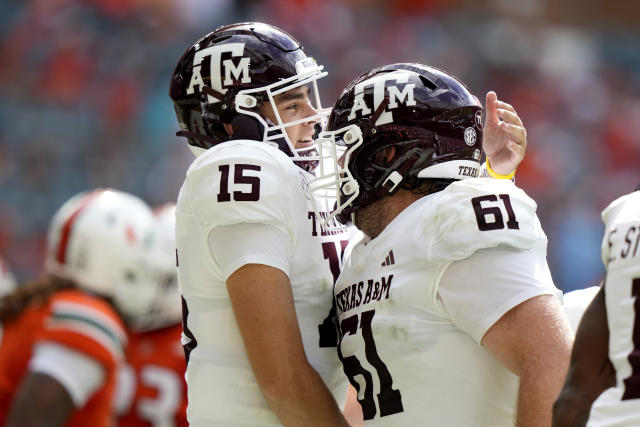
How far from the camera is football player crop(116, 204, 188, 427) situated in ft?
13.5

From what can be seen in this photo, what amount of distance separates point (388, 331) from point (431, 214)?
→ 27 cm

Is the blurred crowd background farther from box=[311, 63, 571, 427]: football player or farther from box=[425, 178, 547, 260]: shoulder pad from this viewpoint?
box=[425, 178, 547, 260]: shoulder pad

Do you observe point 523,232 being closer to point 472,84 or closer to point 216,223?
point 216,223

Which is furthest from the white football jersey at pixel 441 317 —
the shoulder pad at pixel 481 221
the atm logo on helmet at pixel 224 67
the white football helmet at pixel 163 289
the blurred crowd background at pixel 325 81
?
the blurred crowd background at pixel 325 81

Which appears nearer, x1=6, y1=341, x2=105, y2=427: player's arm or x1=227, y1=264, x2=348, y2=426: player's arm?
x1=227, y1=264, x2=348, y2=426: player's arm

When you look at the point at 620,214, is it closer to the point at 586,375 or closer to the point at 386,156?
the point at 586,375

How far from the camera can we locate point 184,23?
9.86 metres

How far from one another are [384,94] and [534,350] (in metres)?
0.72

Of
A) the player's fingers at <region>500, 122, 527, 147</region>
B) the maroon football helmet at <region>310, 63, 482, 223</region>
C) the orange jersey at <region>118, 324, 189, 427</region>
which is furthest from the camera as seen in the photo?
the orange jersey at <region>118, 324, 189, 427</region>

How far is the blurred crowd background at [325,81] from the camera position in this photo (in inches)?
334

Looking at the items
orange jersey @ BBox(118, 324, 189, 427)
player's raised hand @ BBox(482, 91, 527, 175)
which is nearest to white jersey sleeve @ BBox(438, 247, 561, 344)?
player's raised hand @ BBox(482, 91, 527, 175)

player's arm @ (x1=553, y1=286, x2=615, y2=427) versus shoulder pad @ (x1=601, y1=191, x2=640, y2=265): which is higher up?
shoulder pad @ (x1=601, y1=191, x2=640, y2=265)

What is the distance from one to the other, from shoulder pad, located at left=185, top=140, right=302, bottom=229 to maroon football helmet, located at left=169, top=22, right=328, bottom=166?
17 centimetres

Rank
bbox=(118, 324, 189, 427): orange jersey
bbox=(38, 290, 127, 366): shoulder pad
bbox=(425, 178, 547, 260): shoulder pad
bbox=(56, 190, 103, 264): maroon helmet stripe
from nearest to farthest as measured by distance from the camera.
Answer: bbox=(425, 178, 547, 260): shoulder pad, bbox=(38, 290, 127, 366): shoulder pad, bbox=(118, 324, 189, 427): orange jersey, bbox=(56, 190, 103, 264): maroon helmet stripe
